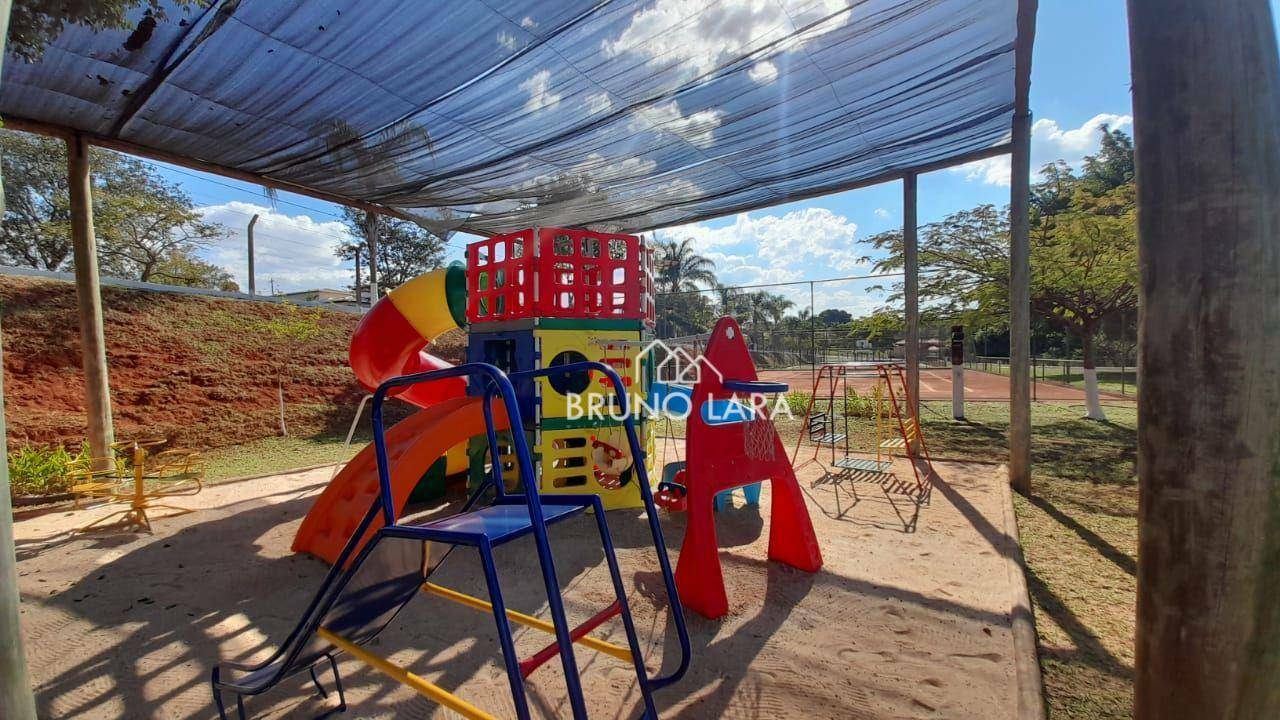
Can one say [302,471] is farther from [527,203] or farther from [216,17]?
[216,17]

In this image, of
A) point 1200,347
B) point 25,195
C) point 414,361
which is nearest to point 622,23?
point 1200,347

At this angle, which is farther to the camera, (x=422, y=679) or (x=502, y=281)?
(x=502, y=281)

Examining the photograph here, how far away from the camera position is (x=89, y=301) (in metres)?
6.48

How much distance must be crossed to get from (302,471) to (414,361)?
2.79m

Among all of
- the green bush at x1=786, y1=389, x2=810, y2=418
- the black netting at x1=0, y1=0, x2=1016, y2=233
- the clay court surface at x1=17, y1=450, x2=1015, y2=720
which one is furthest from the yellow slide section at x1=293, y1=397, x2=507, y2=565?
the green bush at x1=786, y1=389, x2=810, y2=418

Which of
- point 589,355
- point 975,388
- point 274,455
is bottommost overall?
point 274,455

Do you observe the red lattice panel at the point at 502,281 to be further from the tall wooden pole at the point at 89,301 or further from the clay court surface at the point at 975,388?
the clay court surface at the point at 975,388

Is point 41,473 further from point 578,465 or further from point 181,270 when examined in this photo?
point 181,270

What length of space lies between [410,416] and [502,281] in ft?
6.52

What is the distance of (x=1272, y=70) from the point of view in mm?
1386

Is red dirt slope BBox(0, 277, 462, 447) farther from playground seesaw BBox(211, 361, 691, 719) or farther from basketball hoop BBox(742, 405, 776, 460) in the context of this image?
basketball hoop BBox(742, 405, 776, 460)

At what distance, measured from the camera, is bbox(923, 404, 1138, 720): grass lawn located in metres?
2.73

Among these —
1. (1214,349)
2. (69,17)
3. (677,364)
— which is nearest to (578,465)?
(677,364)

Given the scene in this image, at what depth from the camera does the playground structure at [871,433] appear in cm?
670
